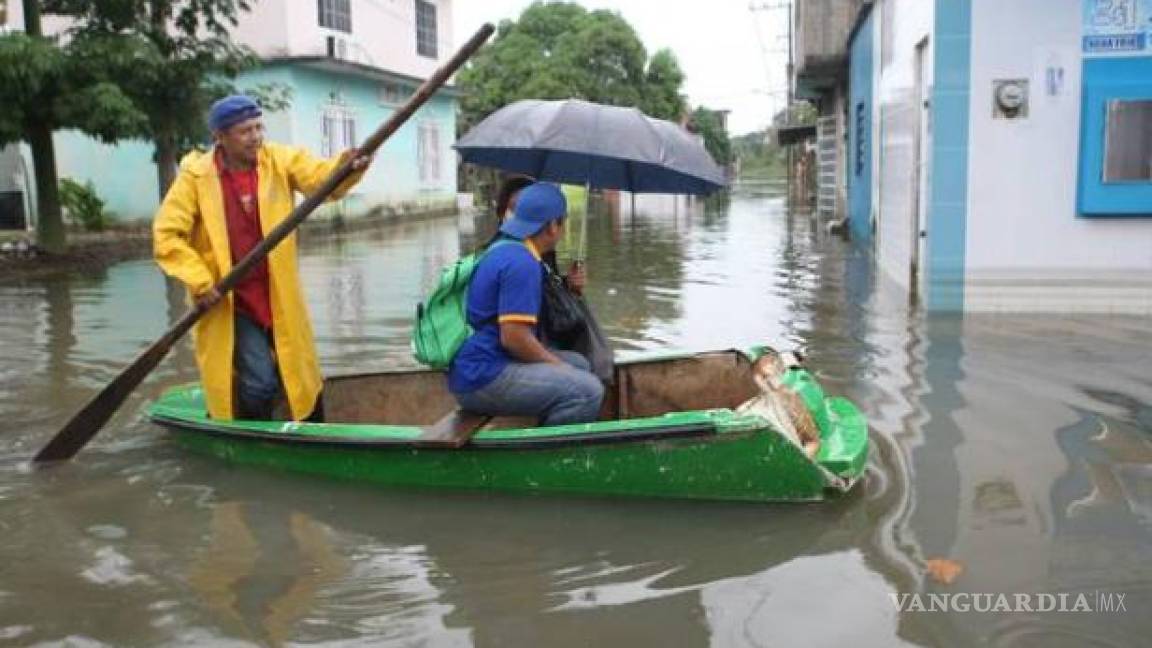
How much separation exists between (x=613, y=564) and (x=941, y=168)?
6.09m

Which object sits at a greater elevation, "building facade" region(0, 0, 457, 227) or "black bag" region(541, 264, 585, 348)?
"building facade" region(0, 0, 457, 227)

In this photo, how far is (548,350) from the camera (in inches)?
203

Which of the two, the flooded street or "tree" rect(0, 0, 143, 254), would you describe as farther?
"tree" rect(0, 0, 143, 254)

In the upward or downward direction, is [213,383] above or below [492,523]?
above

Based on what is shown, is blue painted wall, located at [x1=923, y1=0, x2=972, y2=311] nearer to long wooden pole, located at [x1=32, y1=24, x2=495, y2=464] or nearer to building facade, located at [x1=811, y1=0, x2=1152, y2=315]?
building facade, located at [x1=811, y1=0, x2=1152, y2=315]

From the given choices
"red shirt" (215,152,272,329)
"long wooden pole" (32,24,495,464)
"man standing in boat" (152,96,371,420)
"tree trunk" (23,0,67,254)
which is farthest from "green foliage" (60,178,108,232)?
"red shirt" (215,152,272,329)

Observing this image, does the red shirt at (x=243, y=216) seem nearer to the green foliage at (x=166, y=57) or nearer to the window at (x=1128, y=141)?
the window at (x=1128, y=141)

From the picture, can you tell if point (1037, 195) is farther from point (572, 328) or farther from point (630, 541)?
point (630, 541)

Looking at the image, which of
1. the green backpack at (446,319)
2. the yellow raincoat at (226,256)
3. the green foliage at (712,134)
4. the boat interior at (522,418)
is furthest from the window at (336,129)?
the green foliage at (712,134)

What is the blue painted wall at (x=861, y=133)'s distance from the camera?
50.7ft

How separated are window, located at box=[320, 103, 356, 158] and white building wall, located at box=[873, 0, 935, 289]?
1342cm

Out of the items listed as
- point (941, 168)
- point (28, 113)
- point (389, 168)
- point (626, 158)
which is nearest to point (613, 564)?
point (626, 158)

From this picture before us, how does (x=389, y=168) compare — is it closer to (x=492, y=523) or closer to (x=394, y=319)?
(x=394, y=319)

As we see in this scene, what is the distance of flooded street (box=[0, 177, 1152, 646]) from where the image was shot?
12.5ft
